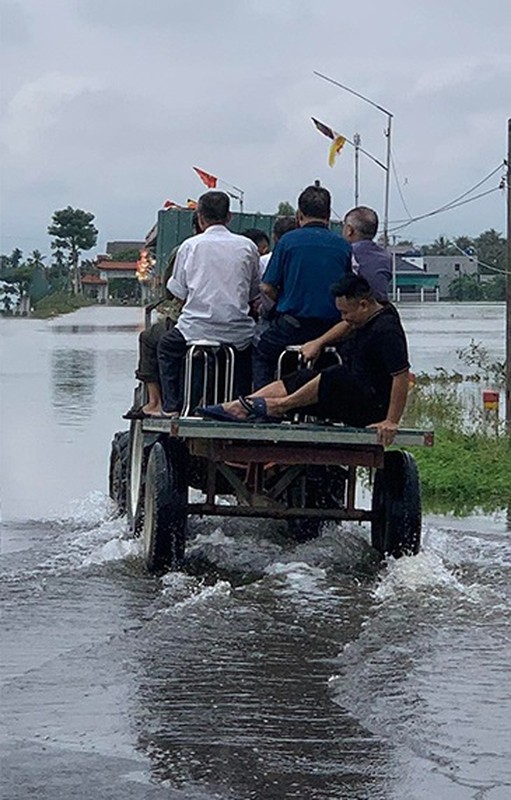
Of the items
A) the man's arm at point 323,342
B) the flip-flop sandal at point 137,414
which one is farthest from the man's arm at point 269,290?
the flip-flop sandal at point 137,414

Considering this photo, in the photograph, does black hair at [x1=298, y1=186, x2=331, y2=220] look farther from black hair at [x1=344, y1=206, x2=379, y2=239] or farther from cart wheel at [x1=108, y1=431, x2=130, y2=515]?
cart wheel at [x1=108, y1=431, x2=130, y2=515]

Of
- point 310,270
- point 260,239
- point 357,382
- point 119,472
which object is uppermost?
point 260,239

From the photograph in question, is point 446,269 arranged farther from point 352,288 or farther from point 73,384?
point 352,288

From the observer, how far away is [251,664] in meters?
8.45

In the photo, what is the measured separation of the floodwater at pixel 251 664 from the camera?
650 centimetres

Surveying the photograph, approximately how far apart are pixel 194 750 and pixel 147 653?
194 centimetres

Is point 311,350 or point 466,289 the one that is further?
point 466,289

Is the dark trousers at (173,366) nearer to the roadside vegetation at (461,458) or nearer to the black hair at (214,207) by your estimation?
the black hair at (214,207)

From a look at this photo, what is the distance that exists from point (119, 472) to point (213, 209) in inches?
149

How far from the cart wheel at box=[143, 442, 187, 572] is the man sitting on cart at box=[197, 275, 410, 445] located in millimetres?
679

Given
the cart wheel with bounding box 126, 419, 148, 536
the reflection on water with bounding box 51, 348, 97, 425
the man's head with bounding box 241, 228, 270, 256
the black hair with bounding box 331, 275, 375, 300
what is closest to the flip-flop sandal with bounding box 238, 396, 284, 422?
the black hair with bounding box 331, 275, 375, 300

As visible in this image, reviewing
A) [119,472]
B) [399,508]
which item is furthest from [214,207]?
[119,472]

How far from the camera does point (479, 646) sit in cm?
892

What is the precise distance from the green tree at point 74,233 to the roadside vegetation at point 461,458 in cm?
9708
